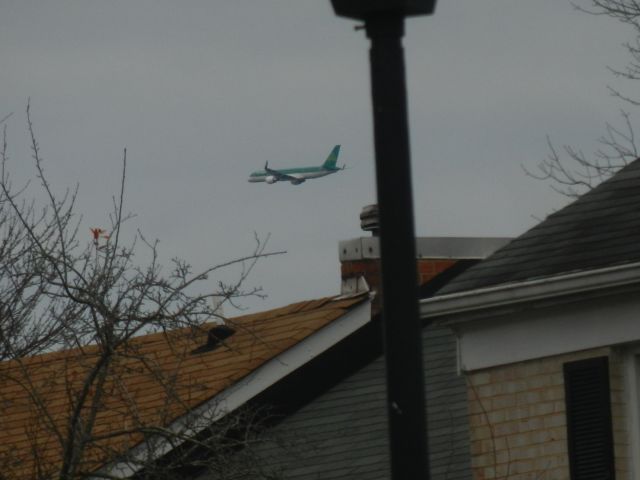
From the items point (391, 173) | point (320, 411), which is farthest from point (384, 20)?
point (320, 411)

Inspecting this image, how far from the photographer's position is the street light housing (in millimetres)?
5039

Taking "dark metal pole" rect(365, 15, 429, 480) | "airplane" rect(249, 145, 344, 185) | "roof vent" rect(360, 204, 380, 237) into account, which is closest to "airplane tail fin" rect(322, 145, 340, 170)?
"airplane" rect(249, 145, 344, 185)

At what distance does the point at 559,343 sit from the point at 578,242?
Answer: 750mm

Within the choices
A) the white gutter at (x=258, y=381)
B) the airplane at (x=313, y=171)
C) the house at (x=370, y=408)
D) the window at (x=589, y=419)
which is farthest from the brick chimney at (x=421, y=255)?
the airplane at (x=313, y=171)

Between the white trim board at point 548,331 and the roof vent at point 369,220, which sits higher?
the roof vent at point 369,220

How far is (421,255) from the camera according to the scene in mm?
16266

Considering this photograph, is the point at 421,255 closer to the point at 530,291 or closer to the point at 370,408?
the point at 370,408

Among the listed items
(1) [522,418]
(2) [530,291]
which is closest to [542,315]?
(2) [530,291]

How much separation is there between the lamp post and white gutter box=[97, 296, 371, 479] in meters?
6.67

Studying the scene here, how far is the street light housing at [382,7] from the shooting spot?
504 cm

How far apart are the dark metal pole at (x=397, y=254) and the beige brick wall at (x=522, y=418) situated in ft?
20.9

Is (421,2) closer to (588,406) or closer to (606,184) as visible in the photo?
(588,406)

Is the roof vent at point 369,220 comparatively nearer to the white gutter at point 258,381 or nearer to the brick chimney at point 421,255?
the brick chimney at point 421,255

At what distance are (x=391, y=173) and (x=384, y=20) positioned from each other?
49cm
